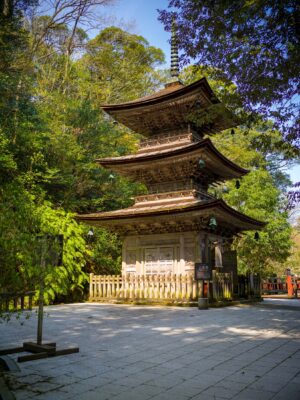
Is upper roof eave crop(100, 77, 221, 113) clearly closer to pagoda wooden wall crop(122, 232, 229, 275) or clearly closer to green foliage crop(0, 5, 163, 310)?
green foliage crop(0, 5, 163, 310)

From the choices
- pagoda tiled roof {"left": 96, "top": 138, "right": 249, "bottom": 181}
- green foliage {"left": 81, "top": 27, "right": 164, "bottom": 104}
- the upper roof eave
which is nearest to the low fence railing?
pagoda tiled roof {"left": 96, "top": 138, "right": 249, "bottom": 181}

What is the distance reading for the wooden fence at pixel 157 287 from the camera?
48.6 feet

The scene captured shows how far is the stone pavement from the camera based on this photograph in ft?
12.7

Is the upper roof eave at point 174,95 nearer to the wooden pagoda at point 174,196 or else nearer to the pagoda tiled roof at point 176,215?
the wooden pagoda at point 174,196

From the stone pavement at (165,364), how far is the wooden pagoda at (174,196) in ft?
25.0

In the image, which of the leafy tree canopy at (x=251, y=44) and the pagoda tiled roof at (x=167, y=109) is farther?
the pagoda tiled roof at (x=167, y=109)

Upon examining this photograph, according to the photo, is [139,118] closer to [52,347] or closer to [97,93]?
[97,93]

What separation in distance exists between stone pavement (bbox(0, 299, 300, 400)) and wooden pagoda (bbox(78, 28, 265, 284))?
7635 millimetres

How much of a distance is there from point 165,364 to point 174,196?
12.9 m

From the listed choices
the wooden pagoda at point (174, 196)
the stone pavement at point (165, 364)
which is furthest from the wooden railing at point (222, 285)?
the stone pavement at point (165, 364)

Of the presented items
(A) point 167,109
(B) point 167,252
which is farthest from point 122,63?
(B) point 167,252

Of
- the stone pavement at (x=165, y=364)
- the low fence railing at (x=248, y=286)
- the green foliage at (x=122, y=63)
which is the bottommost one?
the stone pavement at (x=165, y=364)

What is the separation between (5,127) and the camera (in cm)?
1867

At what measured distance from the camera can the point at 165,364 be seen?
16.6ft
